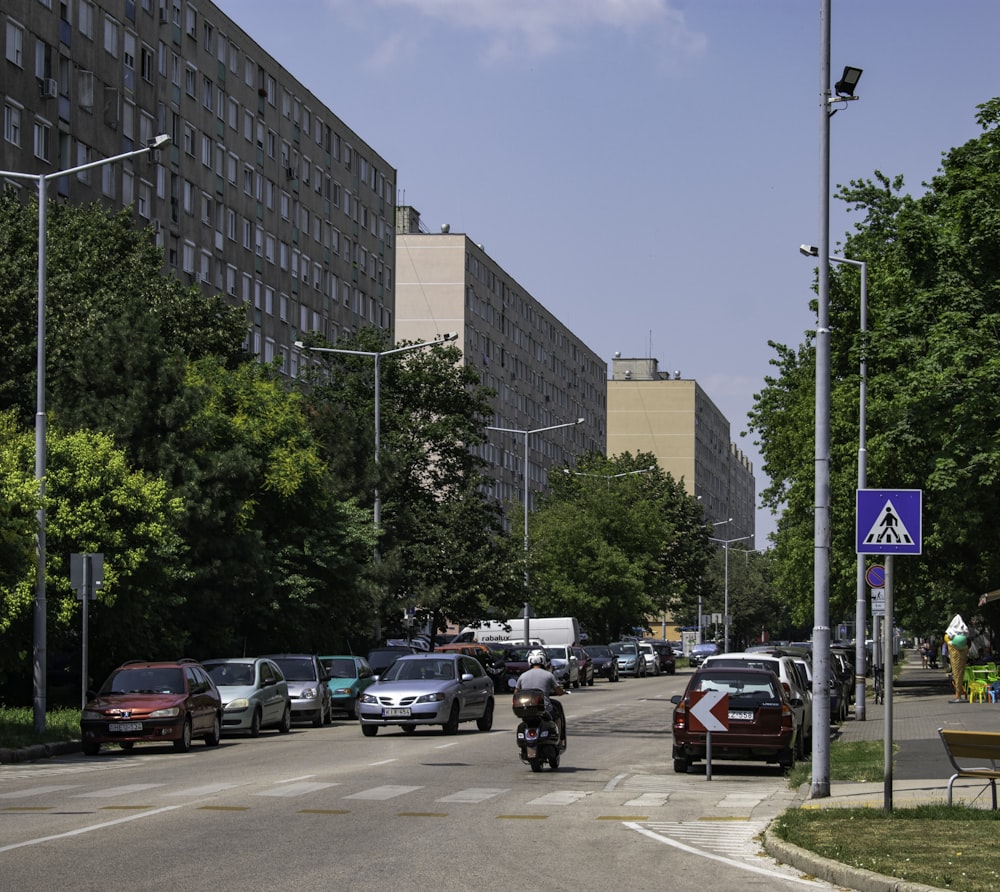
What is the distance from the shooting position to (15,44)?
5794 cm

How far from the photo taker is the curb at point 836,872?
37.1ft

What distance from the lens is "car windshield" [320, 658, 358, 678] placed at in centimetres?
4216

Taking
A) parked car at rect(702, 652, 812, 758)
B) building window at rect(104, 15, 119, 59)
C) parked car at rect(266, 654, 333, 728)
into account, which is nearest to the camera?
parked car at rect(702, 652, 812, 758)

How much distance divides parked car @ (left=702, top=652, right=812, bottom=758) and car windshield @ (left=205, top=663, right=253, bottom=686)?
929 centimetres

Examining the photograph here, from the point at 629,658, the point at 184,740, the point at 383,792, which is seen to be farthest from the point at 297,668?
the point at 629,658

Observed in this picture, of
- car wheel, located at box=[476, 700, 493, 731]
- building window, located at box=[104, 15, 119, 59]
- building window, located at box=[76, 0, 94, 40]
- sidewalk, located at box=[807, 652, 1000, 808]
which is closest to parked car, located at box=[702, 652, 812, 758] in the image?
sidewalk, located at box=[807, 652, 1000, 808]

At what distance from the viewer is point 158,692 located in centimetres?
2827

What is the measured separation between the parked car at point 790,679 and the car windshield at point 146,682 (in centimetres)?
855

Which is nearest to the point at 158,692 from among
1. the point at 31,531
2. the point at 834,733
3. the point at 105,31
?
the point at 31,531

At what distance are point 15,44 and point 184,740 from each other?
120ft

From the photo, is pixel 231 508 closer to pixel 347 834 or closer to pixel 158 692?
pixel 158 692

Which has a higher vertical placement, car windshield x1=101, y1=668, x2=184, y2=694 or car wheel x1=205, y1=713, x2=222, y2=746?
car windshield x1=101, y1=668, x2=184, y2=694

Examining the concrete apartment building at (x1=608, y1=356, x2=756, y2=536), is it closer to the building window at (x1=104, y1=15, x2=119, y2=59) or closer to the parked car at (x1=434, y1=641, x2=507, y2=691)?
the building window at (x1=104, y1=15, x2=119, y2=59)

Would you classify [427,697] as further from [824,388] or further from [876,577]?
[824,388]
